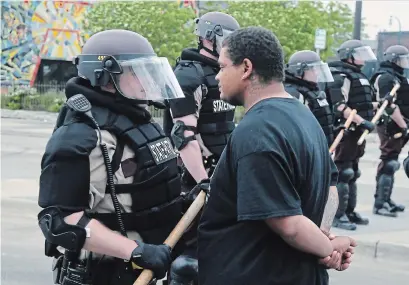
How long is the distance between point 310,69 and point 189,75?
2.53 metres

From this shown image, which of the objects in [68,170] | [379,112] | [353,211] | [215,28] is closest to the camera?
[68,170]

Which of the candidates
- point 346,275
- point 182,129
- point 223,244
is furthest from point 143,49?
point 346,275

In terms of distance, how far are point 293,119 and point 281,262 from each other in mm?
479

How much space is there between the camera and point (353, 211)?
7242 millimetres

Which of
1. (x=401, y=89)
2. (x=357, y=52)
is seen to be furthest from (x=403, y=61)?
(x=357, y=52)

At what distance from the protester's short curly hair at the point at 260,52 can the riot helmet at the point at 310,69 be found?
4.24 m

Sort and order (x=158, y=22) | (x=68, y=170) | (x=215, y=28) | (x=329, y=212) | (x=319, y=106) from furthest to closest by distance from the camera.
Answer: (x=158, y=22) < (x=319, y=106) < (x=215, y=28) < (x=329, y=212) < (x=68, y=170)

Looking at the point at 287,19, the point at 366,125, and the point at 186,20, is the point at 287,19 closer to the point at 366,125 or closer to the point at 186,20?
the point at 186,20

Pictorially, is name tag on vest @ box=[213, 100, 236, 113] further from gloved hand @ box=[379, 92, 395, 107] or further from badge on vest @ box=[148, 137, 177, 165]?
gloved hand @ box=[379, 92, 395, 107]

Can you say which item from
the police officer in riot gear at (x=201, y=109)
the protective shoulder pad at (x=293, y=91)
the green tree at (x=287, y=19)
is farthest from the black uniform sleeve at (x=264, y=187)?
the green tree at (x=287, y=19)

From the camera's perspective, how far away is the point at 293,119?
216 centimetres

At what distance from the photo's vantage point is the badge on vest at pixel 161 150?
2715mm

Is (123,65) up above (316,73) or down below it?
above

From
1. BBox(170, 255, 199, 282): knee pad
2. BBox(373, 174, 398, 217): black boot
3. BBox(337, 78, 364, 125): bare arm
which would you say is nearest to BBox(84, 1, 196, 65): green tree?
BBox(373, 174, 398, 217): black boot
